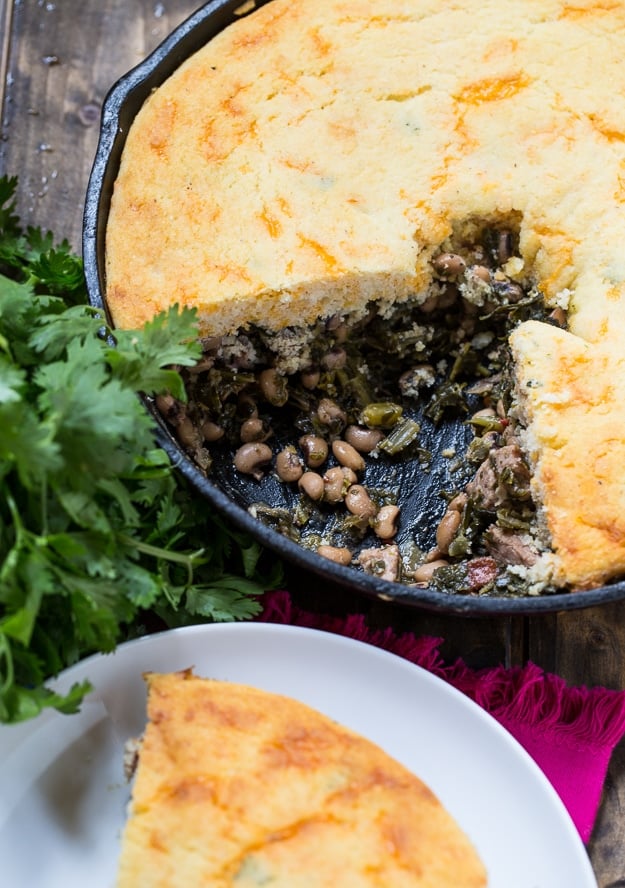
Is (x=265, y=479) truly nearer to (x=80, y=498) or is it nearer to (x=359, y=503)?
(x=359, y=503)

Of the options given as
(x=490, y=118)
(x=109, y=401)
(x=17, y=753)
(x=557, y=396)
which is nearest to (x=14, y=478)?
(x=109, y=401)

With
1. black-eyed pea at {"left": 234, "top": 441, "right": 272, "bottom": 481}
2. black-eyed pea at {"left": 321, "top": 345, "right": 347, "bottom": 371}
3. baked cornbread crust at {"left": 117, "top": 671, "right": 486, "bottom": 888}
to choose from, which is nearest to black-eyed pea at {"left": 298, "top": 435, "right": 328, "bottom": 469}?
black-eyed pea at {"left": 234, "top": 441, "right": 272, "bottom": 481}

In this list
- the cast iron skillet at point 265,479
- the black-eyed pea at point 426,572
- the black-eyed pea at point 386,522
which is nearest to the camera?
the cast iron skillet at point 265,479

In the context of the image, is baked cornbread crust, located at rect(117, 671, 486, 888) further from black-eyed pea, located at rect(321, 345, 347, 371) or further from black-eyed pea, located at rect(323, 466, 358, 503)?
black-eyed pea, located at rect(321, 345, 347, 371)

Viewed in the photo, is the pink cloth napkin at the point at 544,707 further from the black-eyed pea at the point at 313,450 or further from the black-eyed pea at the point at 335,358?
the black-eyed pea at the point at 335,358

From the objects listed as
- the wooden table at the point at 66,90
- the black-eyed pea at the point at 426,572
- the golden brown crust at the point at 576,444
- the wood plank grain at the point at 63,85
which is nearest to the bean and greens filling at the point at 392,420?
→ the black-eyed pea at the point at 426,572

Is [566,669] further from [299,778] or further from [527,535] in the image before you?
[299,778]
